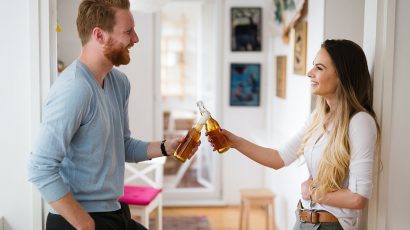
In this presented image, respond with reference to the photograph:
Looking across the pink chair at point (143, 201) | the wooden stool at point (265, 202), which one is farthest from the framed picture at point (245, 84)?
the pink chair at point (143, 201)

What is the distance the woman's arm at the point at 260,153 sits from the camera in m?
2.17

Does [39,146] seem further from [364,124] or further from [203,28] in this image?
[203,28]

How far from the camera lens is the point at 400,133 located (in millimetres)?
1848

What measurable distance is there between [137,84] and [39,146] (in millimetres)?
3335

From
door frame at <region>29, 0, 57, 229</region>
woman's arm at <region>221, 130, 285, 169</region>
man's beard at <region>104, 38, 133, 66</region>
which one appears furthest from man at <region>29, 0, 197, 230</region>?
woman's arm at <region>221, 130, 285, 169</region>

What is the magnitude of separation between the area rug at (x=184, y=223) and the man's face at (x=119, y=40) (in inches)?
110

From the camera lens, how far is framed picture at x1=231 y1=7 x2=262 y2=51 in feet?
15.9

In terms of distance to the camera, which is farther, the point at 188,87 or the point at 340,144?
the point at 188,87

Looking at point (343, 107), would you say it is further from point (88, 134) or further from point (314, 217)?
point (88, 134)

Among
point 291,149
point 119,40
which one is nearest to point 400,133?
point 291,149

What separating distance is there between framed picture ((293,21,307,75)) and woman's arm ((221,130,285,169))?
4.14 ft

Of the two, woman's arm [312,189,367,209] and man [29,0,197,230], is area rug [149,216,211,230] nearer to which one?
man [29,0,197,230]

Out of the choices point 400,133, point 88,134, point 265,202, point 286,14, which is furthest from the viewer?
point 265,202

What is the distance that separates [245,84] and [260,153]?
9.20 ft
